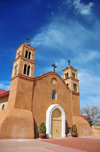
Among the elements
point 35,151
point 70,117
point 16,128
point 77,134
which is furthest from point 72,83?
point 35,151

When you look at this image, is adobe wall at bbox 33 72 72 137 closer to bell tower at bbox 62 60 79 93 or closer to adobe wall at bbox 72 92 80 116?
adobe wall at bbox 72 92 80 116

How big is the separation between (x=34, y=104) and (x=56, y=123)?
4617 mm

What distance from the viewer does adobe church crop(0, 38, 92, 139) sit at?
13.4 meters

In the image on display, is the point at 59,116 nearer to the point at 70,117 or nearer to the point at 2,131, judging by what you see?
the point at 70,117

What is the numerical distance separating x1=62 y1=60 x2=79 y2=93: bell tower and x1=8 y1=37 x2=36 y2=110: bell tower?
911 cm

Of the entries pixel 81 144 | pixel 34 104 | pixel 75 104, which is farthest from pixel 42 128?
pixel 75 104

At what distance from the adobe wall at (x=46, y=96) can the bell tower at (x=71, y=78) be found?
2075mm

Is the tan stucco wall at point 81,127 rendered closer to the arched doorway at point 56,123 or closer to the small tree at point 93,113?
the arched doorway at point 56,123

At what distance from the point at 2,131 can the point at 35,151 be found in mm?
6267

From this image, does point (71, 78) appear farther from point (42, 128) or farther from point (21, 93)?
point (42, 128)

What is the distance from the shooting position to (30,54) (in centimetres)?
1934

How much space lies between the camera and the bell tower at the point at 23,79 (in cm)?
1530

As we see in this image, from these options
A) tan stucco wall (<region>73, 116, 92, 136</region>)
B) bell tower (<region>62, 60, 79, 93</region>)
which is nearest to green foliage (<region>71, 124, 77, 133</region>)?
tan stucco wall (<region>73, 116, 92, 136</region>)

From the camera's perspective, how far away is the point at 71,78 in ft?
80.9
